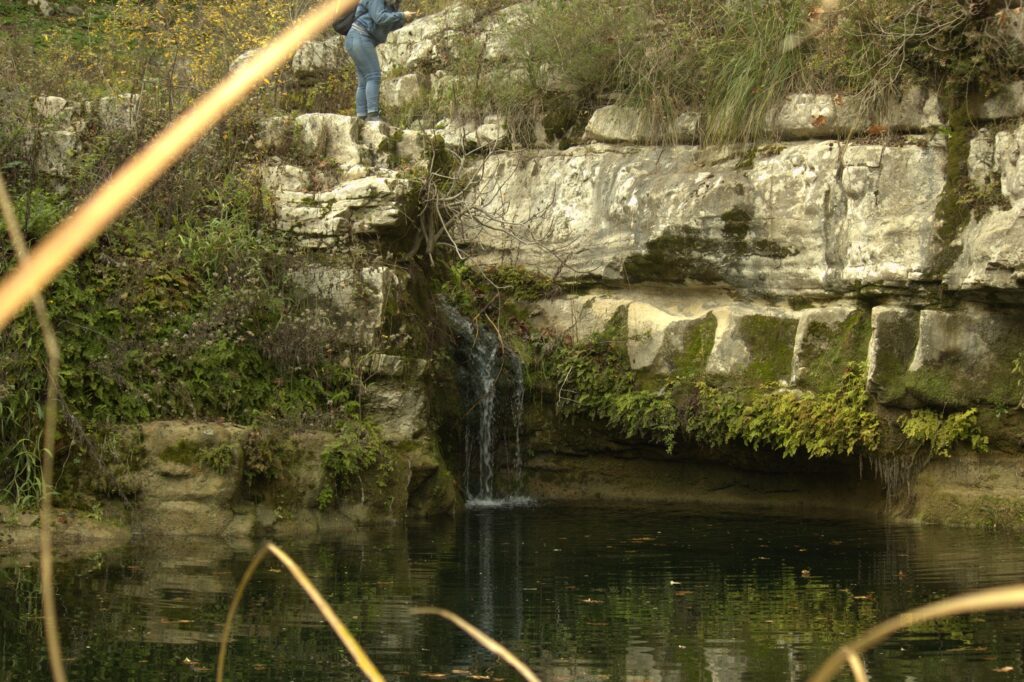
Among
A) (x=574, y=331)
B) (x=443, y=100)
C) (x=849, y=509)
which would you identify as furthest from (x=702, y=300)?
(x=443, y=100)

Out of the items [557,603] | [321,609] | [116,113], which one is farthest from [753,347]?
[321,609]

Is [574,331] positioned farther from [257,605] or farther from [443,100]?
[257,605]

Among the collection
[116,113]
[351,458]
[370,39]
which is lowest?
[351,458]

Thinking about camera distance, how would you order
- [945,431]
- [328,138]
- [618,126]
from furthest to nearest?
1. [618,126]
2. [328,138]
3. [945,431]

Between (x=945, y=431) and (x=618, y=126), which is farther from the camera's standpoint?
(x=618, y=126)

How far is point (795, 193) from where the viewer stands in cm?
1303

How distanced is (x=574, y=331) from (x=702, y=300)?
1.47 m

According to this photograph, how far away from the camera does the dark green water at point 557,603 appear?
20.7 feet

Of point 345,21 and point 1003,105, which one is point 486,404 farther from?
point 1003,105

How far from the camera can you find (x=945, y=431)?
12031 mm

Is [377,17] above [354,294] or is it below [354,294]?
above

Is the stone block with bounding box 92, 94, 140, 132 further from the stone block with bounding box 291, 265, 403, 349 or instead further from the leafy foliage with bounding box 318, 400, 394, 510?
the leafy foliage with bounding box 318, 400, 394, 510

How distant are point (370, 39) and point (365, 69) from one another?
1.34 feet

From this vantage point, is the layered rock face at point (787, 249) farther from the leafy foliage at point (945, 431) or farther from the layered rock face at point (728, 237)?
the leafy foliage at point (945, 431)
